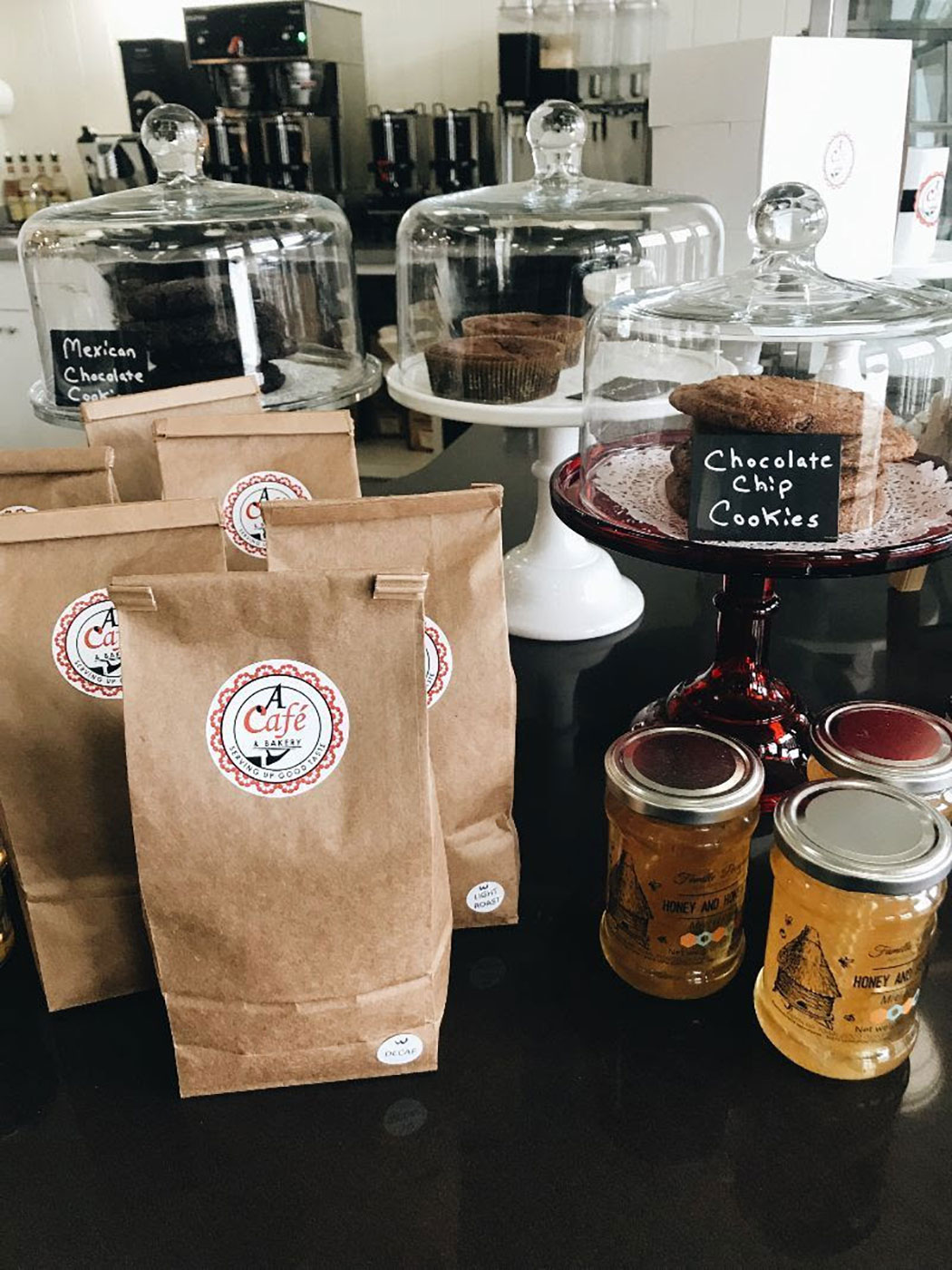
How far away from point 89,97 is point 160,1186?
13.7 ft

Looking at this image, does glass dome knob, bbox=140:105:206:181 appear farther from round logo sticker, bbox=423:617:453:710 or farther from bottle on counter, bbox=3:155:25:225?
bottle on counter, bbox=3:155:25:225

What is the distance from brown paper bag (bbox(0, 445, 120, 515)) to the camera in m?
0.73

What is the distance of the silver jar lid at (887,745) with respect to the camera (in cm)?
66

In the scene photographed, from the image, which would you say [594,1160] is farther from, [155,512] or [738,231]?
[738,231]

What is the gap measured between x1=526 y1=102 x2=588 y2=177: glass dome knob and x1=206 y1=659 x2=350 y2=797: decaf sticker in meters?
0.85

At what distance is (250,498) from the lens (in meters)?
0.81

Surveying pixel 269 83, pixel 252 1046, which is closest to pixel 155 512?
Answer: pixel 252 1046

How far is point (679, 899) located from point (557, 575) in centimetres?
59

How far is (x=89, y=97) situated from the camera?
3.83 meters

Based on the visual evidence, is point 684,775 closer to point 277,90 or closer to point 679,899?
point 679,899

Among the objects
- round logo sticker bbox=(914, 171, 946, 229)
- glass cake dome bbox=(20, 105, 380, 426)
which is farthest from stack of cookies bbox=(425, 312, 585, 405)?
round logo sticker bbox=(914, 171, 946, 229)

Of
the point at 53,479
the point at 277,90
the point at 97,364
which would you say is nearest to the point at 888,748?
the point at 53,479

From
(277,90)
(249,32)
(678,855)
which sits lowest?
(678,855)

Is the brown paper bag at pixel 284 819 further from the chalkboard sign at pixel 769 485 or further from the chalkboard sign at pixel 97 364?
the chalkboard sign at pixel 97 364
